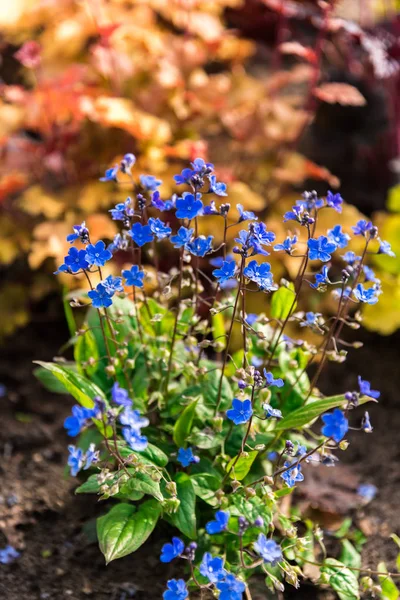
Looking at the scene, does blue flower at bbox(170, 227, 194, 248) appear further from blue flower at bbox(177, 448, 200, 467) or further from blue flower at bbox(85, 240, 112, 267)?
blue flower at bbox(177, 448, 200, 467)

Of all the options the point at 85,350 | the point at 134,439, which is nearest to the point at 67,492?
the point at 85,350

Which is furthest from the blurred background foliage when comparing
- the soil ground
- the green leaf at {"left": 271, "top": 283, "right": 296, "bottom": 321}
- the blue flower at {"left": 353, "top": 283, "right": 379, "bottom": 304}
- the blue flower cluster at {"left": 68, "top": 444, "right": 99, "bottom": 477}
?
the blue flower cluster at {"left": 68, "top": 444, "right": 99, "bottom": 477}

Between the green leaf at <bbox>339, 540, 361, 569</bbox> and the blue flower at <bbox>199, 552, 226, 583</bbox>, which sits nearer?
the blue flower at <bbox>199, 552, 226, 583</bbox>

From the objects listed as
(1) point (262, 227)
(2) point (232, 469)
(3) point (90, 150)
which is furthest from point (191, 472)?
(3) point (90, 150)

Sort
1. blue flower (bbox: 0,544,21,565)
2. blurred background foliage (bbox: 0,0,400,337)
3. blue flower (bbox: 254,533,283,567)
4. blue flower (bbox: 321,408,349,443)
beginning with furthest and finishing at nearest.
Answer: blurred background foliage (bbox: 0,0,400,337) < blue flower (bbox: 0,544,21,565) < blue flower (bbox: 321,408,349,443) < blue flower (bbox: 254,533,283,567)

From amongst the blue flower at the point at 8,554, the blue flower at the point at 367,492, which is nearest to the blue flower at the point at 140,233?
the blue flower at the point at 8,554

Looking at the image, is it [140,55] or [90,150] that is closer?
[90,150]

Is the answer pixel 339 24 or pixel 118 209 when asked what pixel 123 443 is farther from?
pixel 339 24
